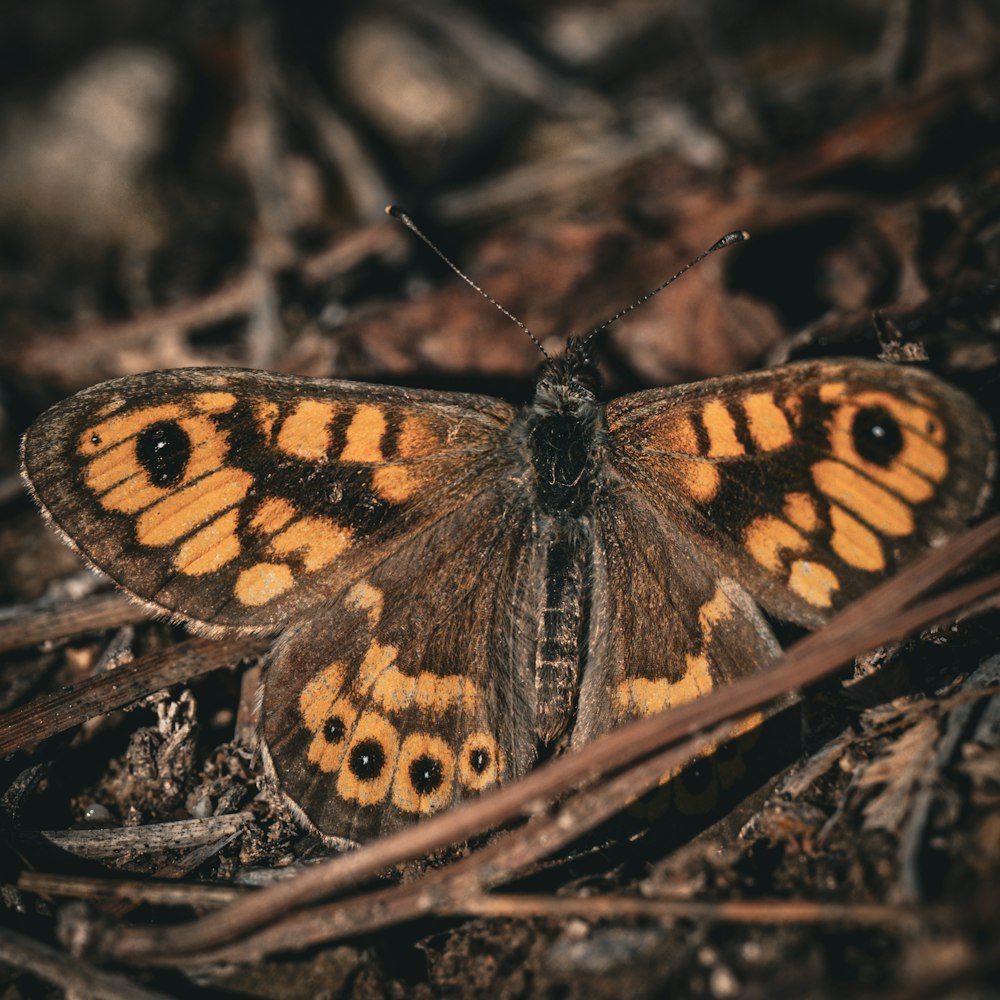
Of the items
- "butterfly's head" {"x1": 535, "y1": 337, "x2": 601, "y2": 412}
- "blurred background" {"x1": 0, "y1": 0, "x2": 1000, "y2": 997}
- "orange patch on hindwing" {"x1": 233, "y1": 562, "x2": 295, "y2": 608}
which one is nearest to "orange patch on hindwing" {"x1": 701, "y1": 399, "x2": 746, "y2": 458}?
"butterfly's head" {"x1": 535, "y1": 337, "x2": 601, "y2": 412}

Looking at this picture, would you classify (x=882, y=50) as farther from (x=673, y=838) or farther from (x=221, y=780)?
(x=221, y=780)

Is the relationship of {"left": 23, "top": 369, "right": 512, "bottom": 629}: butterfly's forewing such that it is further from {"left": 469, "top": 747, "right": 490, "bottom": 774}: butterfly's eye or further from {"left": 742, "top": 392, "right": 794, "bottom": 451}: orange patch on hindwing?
{"left": 742, "top": 392, "right": 794, "bottom": 451}: orange patch on hindwing

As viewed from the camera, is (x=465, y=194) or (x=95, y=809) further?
(x=465, y=194)

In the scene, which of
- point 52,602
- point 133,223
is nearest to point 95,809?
point 52,602

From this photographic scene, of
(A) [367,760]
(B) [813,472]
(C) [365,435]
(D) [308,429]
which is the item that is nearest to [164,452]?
(D) [308,429]

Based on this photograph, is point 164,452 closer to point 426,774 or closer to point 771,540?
point 426,774

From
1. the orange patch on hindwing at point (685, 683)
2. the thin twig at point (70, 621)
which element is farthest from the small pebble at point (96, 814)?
the orange patch on hindwing at point (685, 683)
